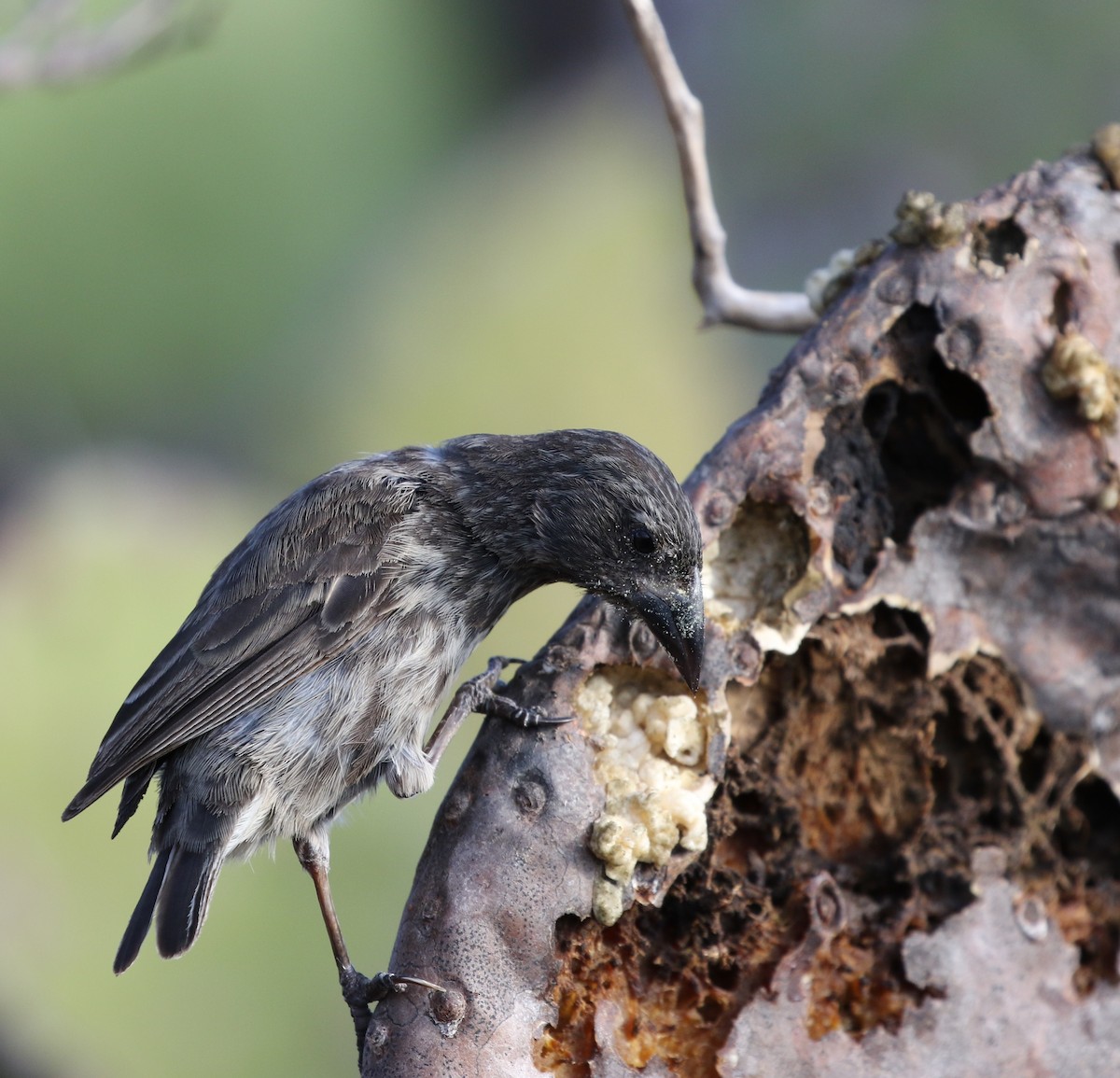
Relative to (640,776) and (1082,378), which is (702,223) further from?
(640,776)

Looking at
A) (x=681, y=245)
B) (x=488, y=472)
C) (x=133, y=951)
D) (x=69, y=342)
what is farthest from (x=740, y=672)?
(x=681, y=245)

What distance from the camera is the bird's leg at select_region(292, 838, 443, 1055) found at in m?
2.24

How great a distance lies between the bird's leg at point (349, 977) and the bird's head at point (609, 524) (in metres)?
Result: 0.69

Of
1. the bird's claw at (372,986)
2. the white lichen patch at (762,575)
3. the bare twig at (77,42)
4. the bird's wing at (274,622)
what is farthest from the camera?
the bare twig at (77,42)

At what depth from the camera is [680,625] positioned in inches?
95.5

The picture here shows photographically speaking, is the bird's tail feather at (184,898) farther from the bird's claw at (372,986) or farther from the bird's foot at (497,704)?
the bird's foot at (497,704)

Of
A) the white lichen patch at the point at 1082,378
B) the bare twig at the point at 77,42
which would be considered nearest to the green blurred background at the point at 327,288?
the bare twig at the point at 77,42

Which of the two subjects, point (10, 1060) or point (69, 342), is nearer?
point (10, 1060)

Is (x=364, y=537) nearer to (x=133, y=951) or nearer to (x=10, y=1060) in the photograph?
(x=133, y=951)

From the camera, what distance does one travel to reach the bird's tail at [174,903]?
9.14 ft

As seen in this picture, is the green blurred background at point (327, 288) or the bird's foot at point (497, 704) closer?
the bird's foot at point (497, 704)

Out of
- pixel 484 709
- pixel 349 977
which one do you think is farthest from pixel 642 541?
pixel 349 977

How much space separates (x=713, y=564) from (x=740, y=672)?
0.94 ft

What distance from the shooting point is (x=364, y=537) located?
2.97m
